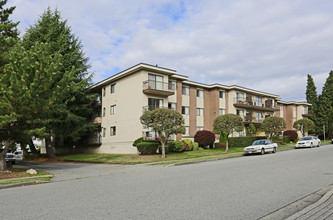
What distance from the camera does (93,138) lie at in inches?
1561

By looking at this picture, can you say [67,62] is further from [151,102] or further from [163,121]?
[163,121]

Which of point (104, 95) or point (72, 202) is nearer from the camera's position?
point (72, 202)

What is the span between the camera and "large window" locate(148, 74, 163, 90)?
3051cm

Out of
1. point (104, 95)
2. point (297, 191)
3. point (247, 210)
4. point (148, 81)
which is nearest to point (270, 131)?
point (148, 81)

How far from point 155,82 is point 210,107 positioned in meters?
12.1

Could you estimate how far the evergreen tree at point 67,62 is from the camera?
1258 inches

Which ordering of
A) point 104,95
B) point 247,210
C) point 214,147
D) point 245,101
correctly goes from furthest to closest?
point 245,101
point 104,95
point 214,147
point 247,210

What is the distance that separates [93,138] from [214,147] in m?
17.6

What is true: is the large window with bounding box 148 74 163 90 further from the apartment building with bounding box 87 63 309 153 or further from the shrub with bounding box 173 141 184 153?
the shrub with bounding box 173 141 184 153

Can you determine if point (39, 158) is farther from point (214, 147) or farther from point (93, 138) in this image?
point (214, 147)

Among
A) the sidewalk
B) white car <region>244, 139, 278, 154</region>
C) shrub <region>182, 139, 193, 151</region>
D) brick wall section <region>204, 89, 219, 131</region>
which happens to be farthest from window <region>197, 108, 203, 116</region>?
the sidewalk

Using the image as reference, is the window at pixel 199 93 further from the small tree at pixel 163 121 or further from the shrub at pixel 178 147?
the small tree at pixel 163 121

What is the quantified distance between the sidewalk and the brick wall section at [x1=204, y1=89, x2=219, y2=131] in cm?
3192

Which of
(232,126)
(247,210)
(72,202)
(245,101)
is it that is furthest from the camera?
(245,101)
